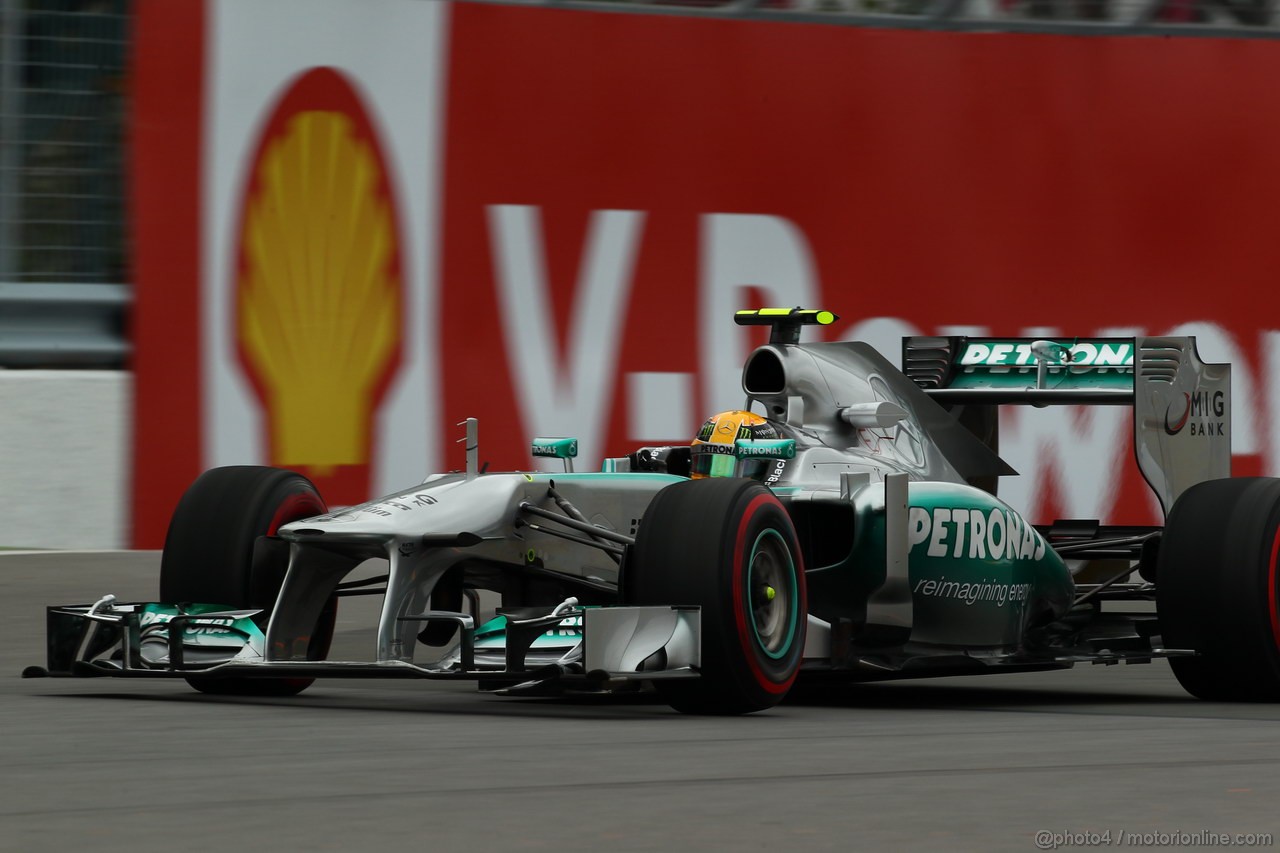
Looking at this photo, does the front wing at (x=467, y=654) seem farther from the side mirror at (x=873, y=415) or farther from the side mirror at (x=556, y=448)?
the side mirror at (x=873, y=415)

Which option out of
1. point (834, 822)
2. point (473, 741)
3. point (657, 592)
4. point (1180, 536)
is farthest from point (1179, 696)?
point (834, 822)

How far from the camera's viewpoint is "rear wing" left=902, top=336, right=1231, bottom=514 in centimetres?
1001

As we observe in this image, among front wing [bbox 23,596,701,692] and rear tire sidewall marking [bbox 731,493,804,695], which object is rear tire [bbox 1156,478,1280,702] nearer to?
rear tire sidewall marking [bbox 731,493,804,695]

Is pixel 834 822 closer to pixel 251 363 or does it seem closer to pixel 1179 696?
pixel 1179 696

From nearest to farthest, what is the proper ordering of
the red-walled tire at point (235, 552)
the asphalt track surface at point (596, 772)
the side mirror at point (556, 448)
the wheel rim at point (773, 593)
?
the asphalt track surface at point (596, 772) < the wheel rim at point (773, 593) < the red-walled tire at point (235, 552) < the side mirror at point (556, 448)

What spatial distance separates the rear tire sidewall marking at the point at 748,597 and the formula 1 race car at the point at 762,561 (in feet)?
0.03

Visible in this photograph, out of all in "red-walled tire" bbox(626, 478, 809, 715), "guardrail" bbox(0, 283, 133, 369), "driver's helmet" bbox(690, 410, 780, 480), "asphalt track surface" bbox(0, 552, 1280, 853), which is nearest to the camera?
"asphalt track surface" bbox(0, 552, 1280, 853)

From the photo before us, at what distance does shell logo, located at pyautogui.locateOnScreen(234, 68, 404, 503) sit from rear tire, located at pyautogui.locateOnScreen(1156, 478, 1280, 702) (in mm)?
5759

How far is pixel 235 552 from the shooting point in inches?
336

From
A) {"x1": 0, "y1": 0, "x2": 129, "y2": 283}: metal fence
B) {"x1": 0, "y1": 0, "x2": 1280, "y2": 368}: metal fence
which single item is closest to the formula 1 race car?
{"x1": 0, "y1": 0, "x2": 1280, "y2": 368}: metal fence

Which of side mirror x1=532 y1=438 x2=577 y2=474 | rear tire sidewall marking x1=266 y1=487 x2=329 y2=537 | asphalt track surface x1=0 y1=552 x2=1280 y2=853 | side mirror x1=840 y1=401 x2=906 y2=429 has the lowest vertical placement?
asphalt track surface x1=0 y1=552 x2=1280 y2=853

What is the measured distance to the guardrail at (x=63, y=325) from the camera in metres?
13.0

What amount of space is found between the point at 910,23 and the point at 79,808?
11.3 meters

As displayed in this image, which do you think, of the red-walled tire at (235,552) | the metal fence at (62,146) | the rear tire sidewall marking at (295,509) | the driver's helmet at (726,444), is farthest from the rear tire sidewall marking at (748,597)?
the metal fence at (62,146)
